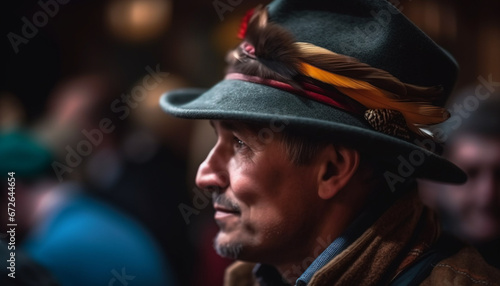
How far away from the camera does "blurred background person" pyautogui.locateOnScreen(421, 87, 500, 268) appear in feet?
7.68

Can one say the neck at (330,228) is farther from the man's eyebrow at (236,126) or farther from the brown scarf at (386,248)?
the man's eyebrow at (236,126)

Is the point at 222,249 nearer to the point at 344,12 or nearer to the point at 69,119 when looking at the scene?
the point at 344,12

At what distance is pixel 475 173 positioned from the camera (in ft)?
7.79

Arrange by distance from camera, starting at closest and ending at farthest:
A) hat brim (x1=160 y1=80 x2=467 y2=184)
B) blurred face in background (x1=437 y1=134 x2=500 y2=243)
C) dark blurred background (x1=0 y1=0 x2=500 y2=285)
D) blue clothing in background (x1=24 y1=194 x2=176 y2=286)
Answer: hat brim (x1=160 y1=80 x2=467 y2=184) → blue clothing in background (x1=24 y1=194 x2=176 y2=286) → blurred face in background (x1=437 y1=134 x2=500 y2=243) → dark blurred background (x1=0 y1=0 x2=500 y2=285)

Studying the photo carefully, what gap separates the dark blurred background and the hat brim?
2.46ft

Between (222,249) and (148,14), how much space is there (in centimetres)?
350

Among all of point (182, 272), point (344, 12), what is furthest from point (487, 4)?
point (182, 272)

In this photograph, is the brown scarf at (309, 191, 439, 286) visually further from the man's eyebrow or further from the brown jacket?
the man's eyebrow

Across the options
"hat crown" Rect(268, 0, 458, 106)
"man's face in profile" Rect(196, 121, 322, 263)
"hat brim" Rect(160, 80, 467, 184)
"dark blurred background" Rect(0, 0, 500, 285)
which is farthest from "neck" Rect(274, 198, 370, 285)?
"dark blurred background" Rect(0, 0, 500, 285)

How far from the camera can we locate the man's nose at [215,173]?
1564 mm

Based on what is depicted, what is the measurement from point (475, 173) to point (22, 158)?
2.18 metres

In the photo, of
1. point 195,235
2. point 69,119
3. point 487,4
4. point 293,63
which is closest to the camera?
point 293,63

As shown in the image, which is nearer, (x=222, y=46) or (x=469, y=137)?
(x=469, y=137)

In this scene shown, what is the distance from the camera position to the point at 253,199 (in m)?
1.51
